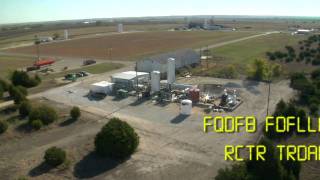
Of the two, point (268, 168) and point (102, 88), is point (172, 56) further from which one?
point (268, 168)

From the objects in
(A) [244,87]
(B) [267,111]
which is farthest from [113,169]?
(A) [244,87]

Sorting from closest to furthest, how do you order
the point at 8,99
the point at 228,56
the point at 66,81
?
the point at 8,99
the point at 66,81
the point at 228,56

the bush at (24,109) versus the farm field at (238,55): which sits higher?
the farm field at (238,55)

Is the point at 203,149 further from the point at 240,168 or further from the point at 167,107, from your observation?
the point at 167,107

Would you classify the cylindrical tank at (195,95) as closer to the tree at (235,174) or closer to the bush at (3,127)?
the bush at (3,127)

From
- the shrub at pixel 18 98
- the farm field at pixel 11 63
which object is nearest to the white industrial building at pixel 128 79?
the shrub at pixel 18 98

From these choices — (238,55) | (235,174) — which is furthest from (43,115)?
(238,55)
